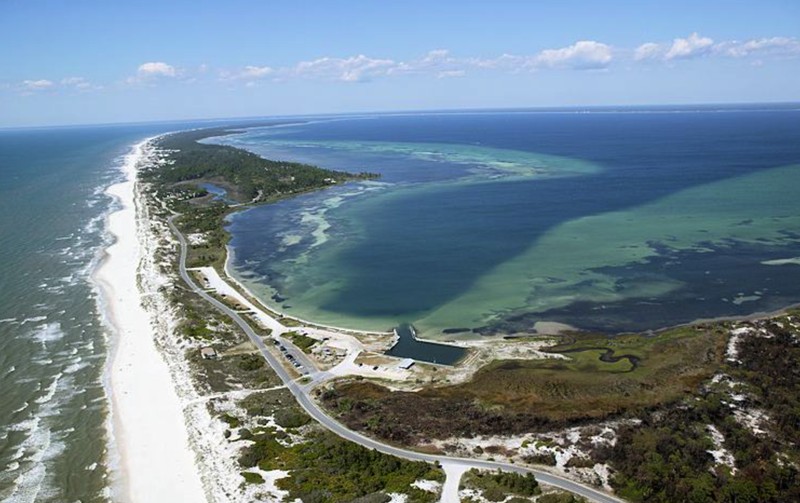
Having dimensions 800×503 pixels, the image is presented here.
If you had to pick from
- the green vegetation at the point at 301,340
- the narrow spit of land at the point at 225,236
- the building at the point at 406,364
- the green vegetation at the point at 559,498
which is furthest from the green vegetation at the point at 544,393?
the green vegetation at the point at 301,340

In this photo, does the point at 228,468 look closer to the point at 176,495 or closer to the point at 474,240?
the point at 176,495

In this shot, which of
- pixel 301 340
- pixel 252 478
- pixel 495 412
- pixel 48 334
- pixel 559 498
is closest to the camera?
pixel 559 498

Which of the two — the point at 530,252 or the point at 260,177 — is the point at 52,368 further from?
the point at 260,177

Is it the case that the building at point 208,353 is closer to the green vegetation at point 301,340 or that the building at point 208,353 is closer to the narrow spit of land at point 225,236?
the narrow spit of land at point 225,236

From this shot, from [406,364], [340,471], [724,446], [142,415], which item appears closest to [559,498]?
[724,446]

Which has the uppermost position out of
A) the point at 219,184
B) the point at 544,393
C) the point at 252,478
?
the point at 219,184

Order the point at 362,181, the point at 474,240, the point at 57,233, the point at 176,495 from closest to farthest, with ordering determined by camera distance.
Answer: the point at 176,495
the point at 474,240
the point at 57,233
the point at 362,181

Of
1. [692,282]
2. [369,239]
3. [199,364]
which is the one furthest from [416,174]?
[199,364]
